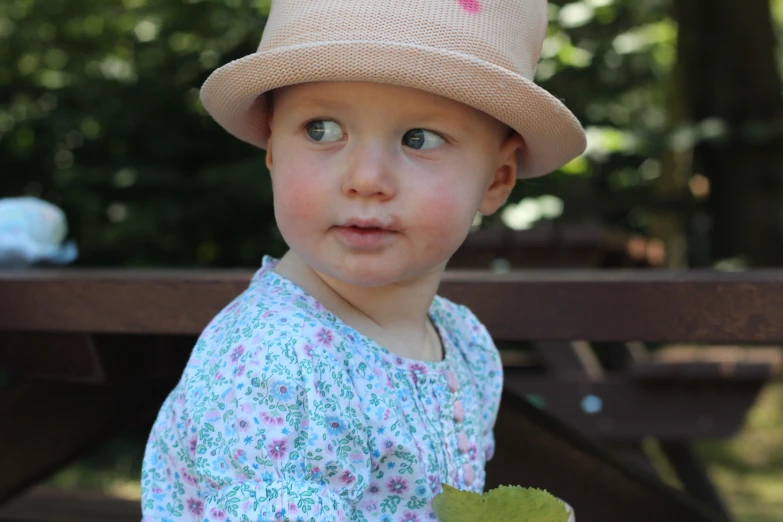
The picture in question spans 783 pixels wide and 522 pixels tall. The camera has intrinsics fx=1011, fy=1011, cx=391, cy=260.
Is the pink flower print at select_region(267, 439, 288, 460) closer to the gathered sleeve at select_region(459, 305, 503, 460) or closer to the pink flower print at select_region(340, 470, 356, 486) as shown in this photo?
the pink flower print at select_region(340, 470, 356, 486)

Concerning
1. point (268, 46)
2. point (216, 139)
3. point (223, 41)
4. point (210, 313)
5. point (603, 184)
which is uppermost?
point (603, 184)

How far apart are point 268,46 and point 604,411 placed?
2791 mm

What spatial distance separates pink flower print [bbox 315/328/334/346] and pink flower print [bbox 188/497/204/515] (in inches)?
10.8

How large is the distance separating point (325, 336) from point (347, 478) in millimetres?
184

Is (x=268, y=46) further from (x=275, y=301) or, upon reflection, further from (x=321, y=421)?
(x=321, y=421)

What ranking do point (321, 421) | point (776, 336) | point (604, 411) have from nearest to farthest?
point (321, 421) → point (776, 336) → point (604, 411)

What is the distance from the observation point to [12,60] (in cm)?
530

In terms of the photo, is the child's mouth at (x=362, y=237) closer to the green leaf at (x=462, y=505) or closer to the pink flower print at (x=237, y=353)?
the pink flower print at (x=237, y=353)

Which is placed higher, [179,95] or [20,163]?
[179,95]

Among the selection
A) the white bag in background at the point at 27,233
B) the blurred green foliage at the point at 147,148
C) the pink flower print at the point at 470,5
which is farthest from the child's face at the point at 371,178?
the blurred green foliage at the point at 147,148

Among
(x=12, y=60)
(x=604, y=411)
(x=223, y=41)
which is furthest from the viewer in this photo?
(x=12, y=60)

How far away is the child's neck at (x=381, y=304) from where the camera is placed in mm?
1426

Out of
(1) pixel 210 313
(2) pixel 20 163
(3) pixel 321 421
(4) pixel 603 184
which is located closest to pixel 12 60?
(2) pixel 20 163

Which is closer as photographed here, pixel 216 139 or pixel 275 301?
pixel 275 301
